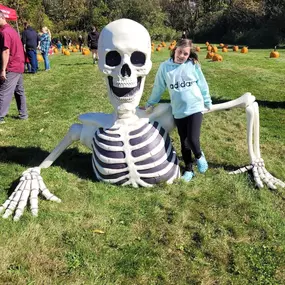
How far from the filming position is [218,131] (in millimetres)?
6824

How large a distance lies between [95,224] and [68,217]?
0.94ft

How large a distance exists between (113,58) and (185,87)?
0.84 m

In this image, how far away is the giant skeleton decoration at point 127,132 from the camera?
13.1ft

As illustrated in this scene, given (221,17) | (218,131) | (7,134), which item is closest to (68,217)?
(7,134)

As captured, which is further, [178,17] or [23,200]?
[178,17]

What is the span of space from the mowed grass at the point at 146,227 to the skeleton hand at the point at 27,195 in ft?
0.28

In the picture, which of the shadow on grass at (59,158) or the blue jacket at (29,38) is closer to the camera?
the shadow on grass at (59,158)

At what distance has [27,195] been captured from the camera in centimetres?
394

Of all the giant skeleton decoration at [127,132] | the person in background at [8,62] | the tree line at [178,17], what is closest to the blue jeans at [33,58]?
the person in background at [8,62]

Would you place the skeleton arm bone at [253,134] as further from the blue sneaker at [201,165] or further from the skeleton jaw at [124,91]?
the skeleton jaw at [124,91]

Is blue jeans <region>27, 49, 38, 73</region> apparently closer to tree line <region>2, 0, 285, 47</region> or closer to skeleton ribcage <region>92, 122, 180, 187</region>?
skeleton ribcage <region>92, 122, 180, 187</region>

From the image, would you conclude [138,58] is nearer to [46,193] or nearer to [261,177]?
[46,193]

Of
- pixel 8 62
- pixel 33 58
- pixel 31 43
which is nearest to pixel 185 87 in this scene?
pixel 8 62

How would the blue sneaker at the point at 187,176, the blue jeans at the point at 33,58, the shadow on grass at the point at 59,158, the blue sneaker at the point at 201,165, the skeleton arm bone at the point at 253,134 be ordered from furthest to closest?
the blue jeans at the point at 33,58 < the shadow on grass at the point at 59,158 < the blue sneaker at the point at 201,165 < the blue sneaker at the point at 187,176 < the skeleton arm bone at the point at 253,134
